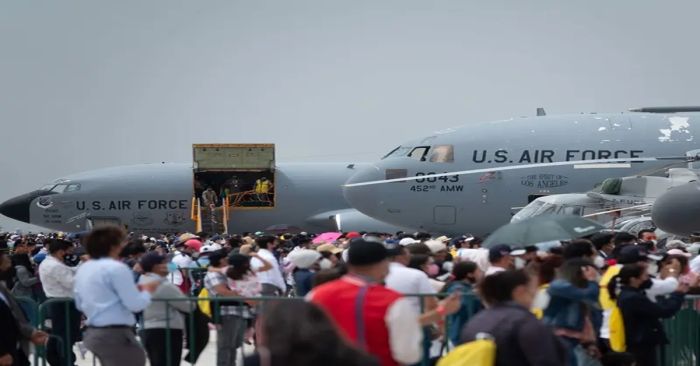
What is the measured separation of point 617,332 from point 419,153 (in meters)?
23.7

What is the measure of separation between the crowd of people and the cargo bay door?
3327 centimetres

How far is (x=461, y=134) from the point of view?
3391 centimetres

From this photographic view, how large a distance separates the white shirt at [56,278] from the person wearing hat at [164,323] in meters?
2.06

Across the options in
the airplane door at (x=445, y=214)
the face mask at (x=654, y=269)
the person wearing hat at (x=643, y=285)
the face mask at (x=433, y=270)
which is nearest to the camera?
the person wearing hat at (x=643, y=285)

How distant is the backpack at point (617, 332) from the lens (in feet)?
35.4

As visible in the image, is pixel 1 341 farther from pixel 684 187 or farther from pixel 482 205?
pixel 482 205

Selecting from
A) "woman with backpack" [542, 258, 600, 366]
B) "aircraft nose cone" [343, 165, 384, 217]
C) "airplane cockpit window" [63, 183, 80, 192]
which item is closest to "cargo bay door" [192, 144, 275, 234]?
"airplane cockpit window" [63, 183, 80, 192]

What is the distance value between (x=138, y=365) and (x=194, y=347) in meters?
1.61

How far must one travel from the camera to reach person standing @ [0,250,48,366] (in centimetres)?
1025

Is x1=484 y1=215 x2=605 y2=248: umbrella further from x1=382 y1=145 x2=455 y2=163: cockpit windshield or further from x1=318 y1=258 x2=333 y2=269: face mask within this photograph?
x1=382 y1=145 x2=455 y2=163: cockpit windshield

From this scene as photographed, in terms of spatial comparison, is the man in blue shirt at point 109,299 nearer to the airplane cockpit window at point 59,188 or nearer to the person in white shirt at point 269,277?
the person in white shirt at point 269,277

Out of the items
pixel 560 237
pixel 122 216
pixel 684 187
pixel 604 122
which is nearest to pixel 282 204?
pixel 122 216

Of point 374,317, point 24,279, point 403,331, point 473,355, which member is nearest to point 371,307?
point 374,317

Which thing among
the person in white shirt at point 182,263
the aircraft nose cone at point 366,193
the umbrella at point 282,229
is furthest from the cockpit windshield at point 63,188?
the person in white shirt at point 182,263
